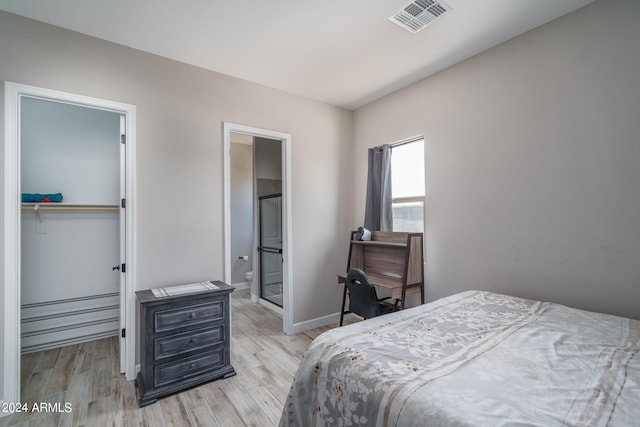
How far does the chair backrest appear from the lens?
2.54 m

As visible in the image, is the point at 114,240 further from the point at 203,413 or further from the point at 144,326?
the point at 203,413

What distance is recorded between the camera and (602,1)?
193 centimetres

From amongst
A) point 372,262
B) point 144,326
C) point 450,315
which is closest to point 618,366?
point 450,315

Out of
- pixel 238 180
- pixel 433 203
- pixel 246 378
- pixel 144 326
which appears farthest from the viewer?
pixel 238 180

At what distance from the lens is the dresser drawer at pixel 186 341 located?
7.18ft

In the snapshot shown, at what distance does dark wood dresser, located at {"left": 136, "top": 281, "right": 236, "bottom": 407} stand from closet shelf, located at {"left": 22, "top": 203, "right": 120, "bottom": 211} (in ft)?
4.81

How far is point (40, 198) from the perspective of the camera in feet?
9.57

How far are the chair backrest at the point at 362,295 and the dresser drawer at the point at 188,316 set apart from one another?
3.94 feet

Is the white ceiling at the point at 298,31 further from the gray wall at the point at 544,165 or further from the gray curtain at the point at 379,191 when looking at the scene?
the gray curtain at the point at 379,191

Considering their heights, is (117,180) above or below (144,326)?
above

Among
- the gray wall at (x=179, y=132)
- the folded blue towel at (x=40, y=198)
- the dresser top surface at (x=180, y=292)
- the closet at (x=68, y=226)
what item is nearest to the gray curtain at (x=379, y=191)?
the gray wall at (x=179, y=132)

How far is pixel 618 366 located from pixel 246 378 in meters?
2.38

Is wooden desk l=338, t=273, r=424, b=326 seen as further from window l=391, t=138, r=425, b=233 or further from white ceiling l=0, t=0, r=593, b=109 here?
white ceiling l=0, t=0, r=593, b=109

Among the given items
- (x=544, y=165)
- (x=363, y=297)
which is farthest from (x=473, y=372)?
(x=544, y=165)
